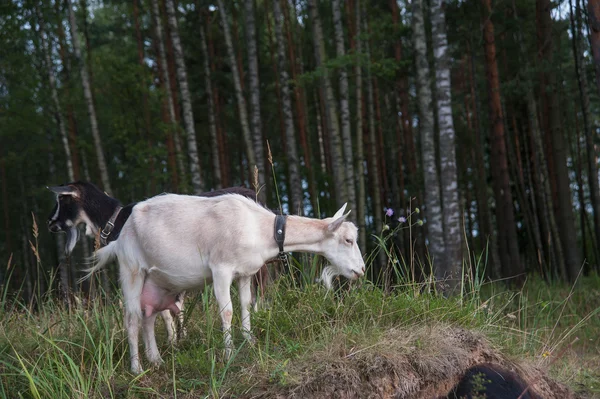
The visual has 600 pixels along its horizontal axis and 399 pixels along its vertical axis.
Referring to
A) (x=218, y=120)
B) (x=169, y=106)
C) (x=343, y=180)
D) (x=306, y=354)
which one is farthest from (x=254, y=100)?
(x=306, y=354)

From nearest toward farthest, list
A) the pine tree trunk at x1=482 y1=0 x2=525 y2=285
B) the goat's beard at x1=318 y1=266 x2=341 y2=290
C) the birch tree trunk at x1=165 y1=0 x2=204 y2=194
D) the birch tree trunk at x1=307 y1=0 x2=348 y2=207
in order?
the goat's beard at x1=318 y1=266 x2=341 y2=290 → the pine tree trunk at x1=482 y1=0 x2=525 y2=285 → the birch tree trunk at x1=307 y1=0 x2=348 y2=207 → the birch tree trunk at x1=165 y1=0 x2=204 y2=194

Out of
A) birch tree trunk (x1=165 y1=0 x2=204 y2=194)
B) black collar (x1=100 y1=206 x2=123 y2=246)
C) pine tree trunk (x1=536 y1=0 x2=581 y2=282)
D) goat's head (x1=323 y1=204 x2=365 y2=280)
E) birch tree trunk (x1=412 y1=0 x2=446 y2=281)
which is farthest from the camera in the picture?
birch tree trunk (x1=165 y1=0 x2=204 y2=194)

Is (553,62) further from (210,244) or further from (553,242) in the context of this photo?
(210,244)

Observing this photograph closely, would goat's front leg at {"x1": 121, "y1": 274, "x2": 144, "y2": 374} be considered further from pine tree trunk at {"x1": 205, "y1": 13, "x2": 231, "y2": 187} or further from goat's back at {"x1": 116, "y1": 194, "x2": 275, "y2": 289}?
pine tree trunk at {"x1": 205, "y1": 13, "x2": 231, "y2": 187}

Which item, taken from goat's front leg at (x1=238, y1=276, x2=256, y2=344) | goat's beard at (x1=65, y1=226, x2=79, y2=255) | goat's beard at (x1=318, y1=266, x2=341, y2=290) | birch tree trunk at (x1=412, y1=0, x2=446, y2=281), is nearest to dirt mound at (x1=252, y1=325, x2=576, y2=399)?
goat's front leg at (x1=238, y1=276, x2=256, y2=344)

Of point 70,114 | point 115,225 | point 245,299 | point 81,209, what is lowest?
point 245,299

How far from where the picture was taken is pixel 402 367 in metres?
4.95

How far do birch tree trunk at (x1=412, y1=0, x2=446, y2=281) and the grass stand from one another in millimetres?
5290

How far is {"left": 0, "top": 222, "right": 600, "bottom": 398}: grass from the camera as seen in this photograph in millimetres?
4691

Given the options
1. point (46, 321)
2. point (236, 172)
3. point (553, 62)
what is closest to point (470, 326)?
point (46, 321)

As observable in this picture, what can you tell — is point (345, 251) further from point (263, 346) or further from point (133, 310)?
point (133, 310)

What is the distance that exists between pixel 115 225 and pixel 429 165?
6212 mm

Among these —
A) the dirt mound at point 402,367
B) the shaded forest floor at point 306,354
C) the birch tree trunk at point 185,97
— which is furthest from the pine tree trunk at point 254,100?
the dirt mound at point 402,367

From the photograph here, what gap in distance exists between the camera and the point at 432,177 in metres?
12.2
